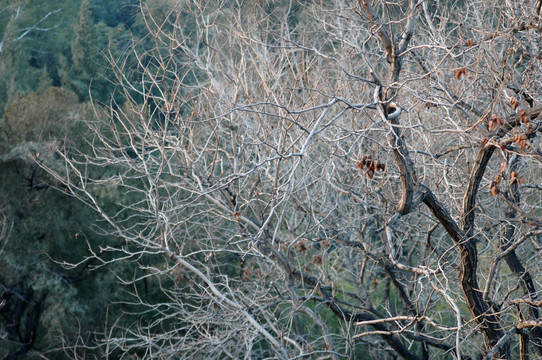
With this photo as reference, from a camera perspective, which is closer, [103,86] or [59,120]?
[59,120]

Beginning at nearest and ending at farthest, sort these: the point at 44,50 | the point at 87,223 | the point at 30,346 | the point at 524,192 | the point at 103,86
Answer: the point at 524,192 → the point at 30,346 → the point at 87,223 → the point at 103,86 → the point at 44,50

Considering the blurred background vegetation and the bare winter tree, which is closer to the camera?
the bare winter tree

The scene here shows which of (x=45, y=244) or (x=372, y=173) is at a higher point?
(x=372, y=173)

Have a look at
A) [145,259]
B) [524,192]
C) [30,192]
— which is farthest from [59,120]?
[524,192]

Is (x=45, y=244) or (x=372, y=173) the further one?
(x=45, y=244)

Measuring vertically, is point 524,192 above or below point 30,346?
above

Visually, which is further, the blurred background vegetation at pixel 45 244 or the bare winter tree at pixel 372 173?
the blurred background vegetation at pixel 45 244

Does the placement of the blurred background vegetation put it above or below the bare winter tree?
below

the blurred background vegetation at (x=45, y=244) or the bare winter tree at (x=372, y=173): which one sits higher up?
the bare winter tree at (x=372, y=173)

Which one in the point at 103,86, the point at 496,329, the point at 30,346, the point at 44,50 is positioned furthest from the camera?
the point at 44,50

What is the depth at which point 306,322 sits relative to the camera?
1042cm

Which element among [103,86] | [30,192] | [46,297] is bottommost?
[46,297]

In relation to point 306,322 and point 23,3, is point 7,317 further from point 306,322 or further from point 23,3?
point 23,3

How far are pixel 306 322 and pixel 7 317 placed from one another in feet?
16.6
